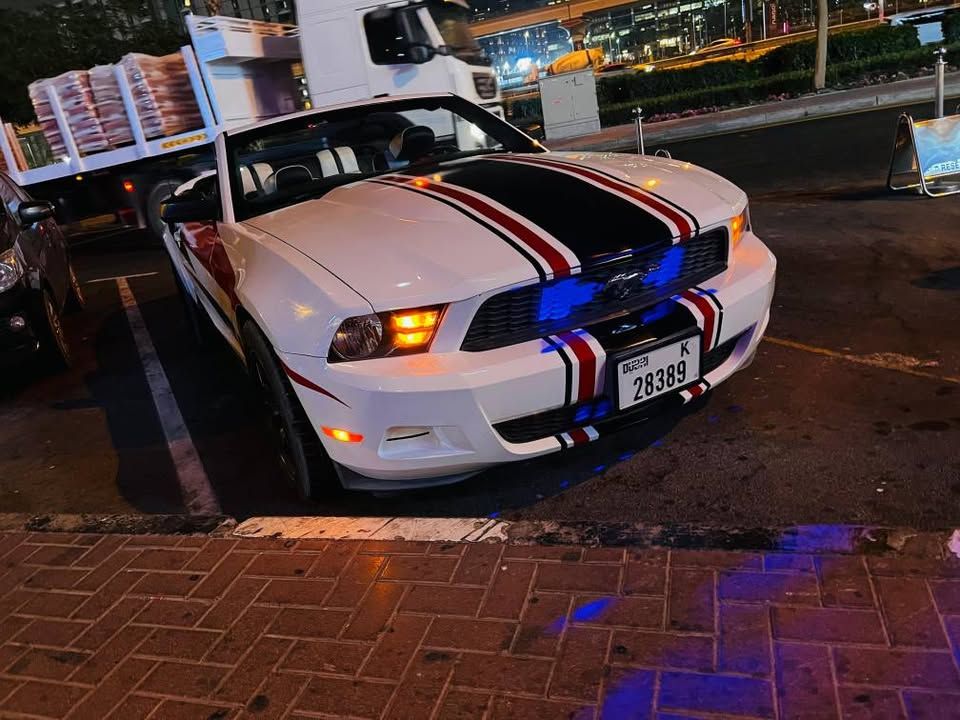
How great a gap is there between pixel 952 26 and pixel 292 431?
2020cm

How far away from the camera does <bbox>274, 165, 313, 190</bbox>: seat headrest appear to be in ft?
13.1

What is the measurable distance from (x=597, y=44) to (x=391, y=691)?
3724 cm

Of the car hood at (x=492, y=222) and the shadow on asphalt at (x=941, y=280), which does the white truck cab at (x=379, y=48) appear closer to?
the shadow on asphalt at (x=941, y=280)

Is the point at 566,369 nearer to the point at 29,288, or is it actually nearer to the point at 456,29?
the point at 29,288

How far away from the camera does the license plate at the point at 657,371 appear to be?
277 cm

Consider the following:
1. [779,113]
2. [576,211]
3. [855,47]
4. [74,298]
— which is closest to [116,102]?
[74,298]

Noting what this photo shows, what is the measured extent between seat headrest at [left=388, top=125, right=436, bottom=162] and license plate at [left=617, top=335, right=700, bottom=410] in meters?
2.12

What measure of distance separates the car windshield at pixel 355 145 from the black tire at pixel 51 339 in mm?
2085

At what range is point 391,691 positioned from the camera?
2178mm

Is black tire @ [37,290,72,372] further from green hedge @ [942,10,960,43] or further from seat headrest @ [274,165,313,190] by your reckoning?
green hedge @ [942,10,960,43]

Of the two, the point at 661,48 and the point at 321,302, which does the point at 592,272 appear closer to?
the point at 321,302

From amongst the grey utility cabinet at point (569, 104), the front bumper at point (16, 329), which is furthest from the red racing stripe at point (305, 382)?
the grey utility cabinet at point (569, 104)

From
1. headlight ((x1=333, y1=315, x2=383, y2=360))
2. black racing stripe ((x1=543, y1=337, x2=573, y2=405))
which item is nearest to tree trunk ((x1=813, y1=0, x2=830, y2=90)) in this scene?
black racing stripe ((x1=543, y1=337, x2=573, y2=405))

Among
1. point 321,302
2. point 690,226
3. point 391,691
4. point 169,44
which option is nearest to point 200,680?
point 391,691
